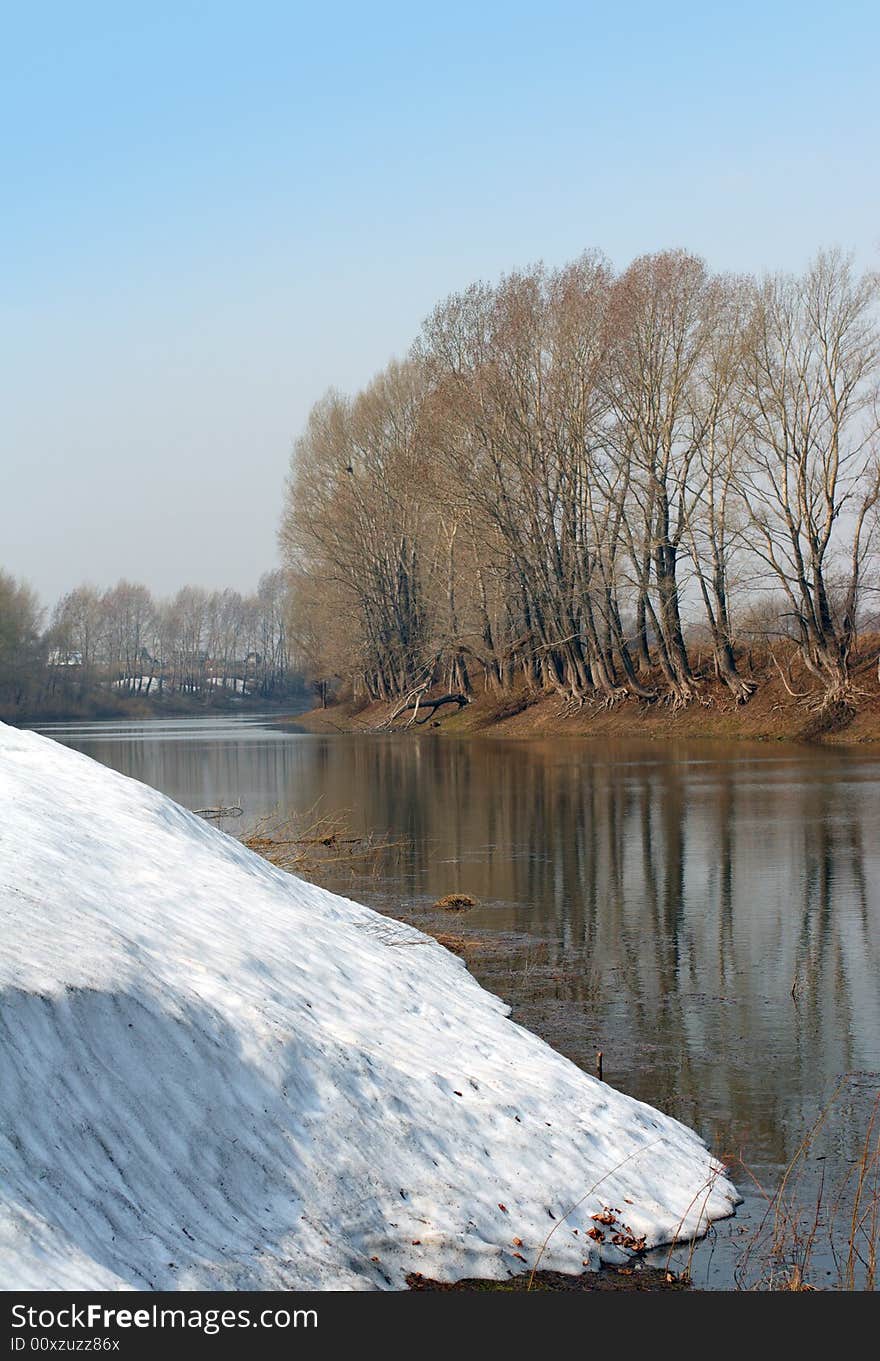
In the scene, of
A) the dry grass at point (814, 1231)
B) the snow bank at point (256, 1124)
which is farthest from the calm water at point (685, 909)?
the snow bank at point (256, 1124)

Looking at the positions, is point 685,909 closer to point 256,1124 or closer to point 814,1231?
point 814,1231

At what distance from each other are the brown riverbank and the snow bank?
98.8 ft

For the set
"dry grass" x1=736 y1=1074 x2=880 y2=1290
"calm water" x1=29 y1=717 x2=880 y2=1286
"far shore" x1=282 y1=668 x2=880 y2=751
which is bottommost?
"dry grass" x1=736 y1=1074 x2=880 y2=1290

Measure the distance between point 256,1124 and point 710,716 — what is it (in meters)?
36.8

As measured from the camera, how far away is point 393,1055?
7133 mm

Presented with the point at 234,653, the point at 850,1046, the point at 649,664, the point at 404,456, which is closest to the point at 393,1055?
the point at 850,1046

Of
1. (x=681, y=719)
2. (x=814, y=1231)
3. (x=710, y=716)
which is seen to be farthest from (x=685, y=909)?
(x=681, y=719)

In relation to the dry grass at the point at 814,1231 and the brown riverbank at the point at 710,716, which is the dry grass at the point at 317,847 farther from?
the brown riverbank at the point at 710,716

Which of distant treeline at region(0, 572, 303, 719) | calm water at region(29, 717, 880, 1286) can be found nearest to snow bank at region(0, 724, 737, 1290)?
calm water at region(29, 717, 880, 1286)

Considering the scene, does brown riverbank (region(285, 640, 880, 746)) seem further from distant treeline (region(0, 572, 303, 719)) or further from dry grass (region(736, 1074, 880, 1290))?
distant treeline (region(0, 572, 303, 719))

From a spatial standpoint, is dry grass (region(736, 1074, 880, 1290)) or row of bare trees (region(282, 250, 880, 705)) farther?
row of bare trees (region(282, 250, 880, 705))

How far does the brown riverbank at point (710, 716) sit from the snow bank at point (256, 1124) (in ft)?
98.8

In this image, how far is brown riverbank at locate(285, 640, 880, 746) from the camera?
122 ft

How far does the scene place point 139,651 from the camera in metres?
135
